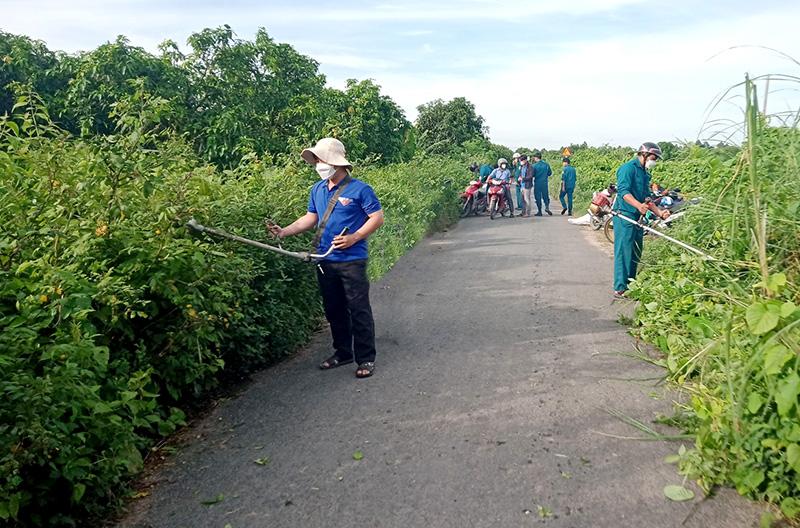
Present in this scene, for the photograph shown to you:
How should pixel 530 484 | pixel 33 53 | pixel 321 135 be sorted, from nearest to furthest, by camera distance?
pixel 530 484
pixel 321 135
pixel 33 53

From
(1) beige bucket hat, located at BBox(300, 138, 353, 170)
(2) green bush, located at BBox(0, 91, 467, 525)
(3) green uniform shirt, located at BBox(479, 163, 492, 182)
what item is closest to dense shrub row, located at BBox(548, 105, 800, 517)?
(1) beige bucket hat, located at BBox(300, 138, 353, 170)

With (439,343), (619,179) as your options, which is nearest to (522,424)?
(439,343)

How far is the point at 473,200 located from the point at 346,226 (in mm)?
16886

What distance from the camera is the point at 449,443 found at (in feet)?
14.8

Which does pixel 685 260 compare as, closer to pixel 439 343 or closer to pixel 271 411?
pixel 439 343

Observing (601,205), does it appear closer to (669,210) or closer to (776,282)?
(669,210)

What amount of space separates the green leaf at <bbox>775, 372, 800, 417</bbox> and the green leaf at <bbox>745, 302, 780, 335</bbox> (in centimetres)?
23

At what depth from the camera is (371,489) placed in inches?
156

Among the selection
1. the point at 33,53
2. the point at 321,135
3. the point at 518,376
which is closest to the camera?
the point at 518,376

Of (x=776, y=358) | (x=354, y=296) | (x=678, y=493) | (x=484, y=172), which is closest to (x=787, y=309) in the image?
(x=776, y=358)

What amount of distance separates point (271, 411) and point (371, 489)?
152 centimetres

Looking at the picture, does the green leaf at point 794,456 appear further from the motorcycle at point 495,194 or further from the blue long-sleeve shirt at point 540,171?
the blue long-sleeve shirt at point 540,171

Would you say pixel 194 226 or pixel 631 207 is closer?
pixel 194 226

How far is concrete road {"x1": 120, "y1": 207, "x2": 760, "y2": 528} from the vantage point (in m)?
3.68
